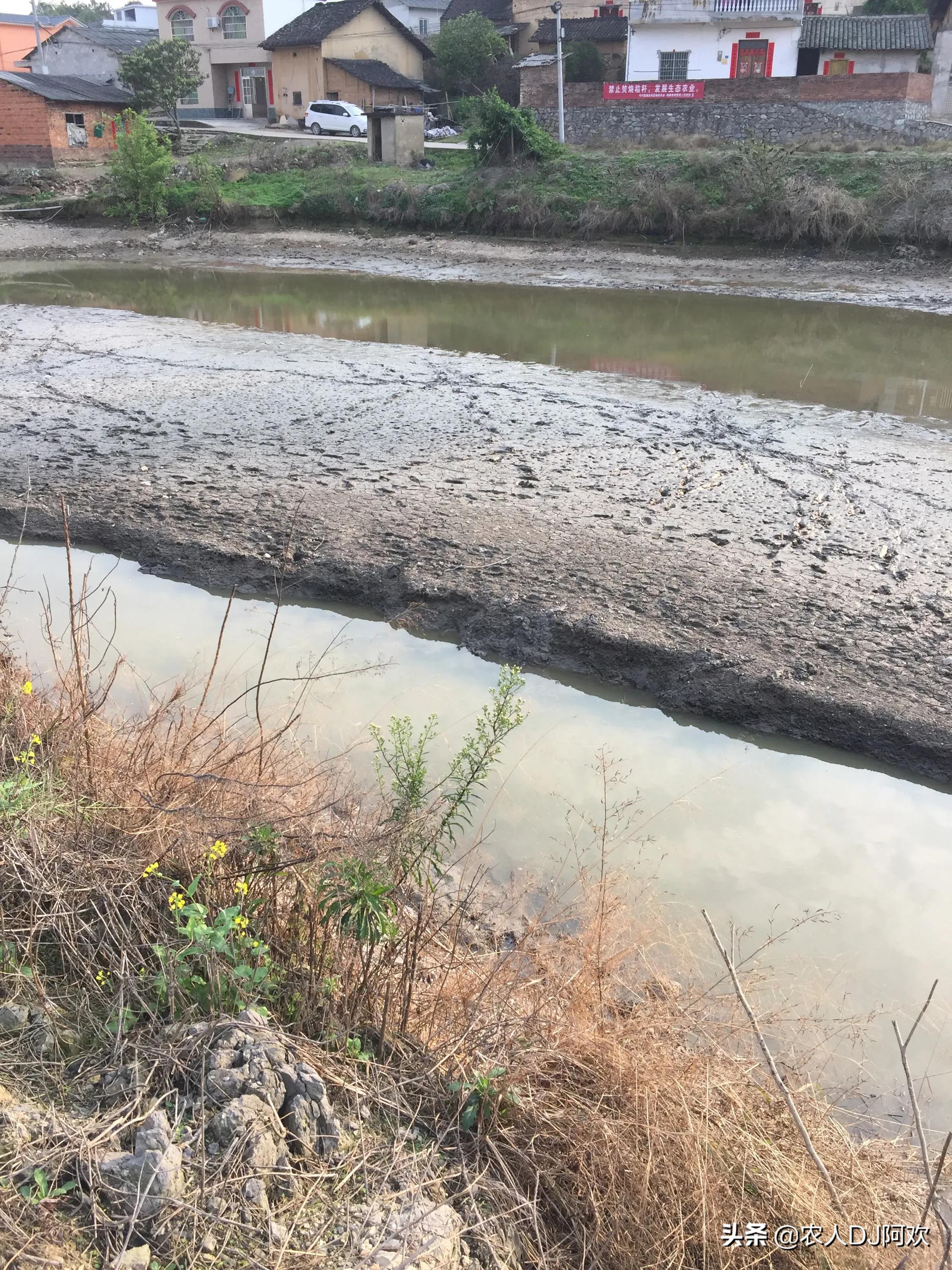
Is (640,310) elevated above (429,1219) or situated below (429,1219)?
above

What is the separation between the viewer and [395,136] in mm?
29906

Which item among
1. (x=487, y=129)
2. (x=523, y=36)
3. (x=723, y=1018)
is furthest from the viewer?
(x=523, y=36)

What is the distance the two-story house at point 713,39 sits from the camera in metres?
33.0

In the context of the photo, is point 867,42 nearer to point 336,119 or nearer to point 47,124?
point 336,119

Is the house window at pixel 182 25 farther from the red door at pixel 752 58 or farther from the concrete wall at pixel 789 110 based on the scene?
the red door at pixel 752 58

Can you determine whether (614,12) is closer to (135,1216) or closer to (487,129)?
(487,129)

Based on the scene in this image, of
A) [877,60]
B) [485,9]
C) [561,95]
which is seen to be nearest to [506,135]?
[561,95]

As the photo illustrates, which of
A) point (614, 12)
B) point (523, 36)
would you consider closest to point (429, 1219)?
point (614, 12)

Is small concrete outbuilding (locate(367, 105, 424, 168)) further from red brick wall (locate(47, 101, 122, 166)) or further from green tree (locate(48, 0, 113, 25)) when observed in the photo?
green tree (locate(48, 0, 113, 25))

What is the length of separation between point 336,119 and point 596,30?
1070cm

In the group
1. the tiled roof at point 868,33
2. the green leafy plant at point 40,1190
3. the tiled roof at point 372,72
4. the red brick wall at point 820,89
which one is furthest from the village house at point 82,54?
the green leafy plant at point 40,1190

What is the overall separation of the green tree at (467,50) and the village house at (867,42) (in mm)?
12910

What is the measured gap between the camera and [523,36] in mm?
43156

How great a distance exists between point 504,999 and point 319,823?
99 centimetres
